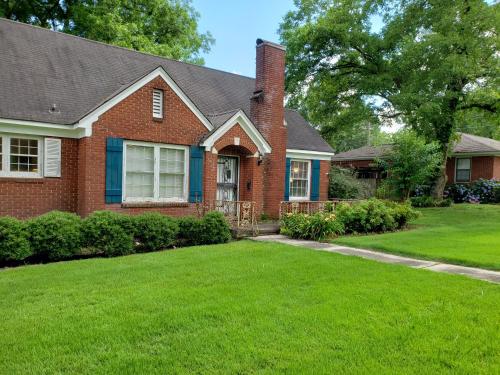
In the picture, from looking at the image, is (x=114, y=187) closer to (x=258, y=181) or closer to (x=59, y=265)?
(x=59, y=265)

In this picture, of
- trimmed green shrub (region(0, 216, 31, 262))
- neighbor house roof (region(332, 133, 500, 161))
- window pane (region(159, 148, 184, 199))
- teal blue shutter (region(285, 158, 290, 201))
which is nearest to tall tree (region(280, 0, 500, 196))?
neighbor house roof (region(332, 133, 500, 161))

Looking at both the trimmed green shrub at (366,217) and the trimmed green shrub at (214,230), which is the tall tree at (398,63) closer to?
the trimmed green shrub at (366,217)

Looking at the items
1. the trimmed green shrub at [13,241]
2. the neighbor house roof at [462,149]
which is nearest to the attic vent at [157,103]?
the trimmed green shrub at [13,241]

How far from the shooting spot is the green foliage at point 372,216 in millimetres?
12336

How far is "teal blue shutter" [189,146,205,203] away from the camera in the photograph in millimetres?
12008

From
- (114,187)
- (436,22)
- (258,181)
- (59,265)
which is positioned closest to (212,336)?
(59,265)

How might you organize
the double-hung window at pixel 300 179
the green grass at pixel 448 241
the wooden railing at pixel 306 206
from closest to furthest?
the green grass at pixel 448 241 < the wooden railing at pixel 306 206 < the double-hung window at pixel 300 179

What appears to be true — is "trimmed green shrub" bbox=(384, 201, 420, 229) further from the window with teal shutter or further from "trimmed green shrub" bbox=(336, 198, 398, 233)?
the window with teal shutter

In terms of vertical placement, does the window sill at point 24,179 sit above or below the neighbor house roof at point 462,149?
below

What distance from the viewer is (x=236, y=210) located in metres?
12.6

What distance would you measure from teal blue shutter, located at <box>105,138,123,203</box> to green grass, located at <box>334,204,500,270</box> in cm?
597

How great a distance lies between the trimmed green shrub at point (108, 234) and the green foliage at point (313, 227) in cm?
458

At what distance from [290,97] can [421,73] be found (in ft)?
26.0

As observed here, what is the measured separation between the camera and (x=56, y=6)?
23.9 m
